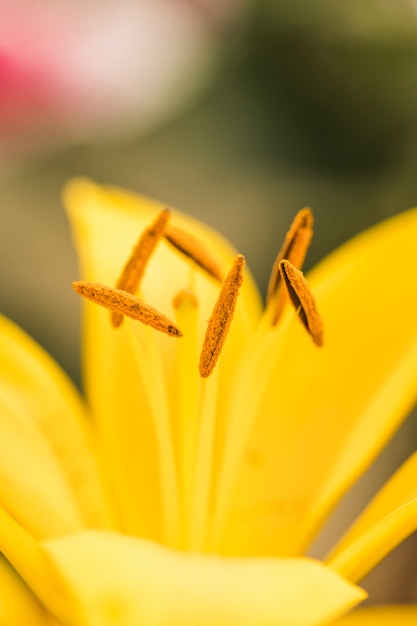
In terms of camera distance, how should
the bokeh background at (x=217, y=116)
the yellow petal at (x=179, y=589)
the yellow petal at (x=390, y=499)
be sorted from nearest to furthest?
the yellow petal at (x=179, y=589)
the yellow petal at (x=390, y=499)
the bokeh background at (x=217, y=116)

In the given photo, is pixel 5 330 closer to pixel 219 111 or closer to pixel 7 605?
pixel 7 605

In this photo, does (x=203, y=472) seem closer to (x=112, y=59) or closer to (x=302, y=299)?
(x=302, y=299)

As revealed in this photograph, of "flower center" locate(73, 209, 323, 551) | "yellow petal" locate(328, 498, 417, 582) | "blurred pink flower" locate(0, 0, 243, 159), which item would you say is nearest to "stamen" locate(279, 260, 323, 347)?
"flower center" locate(73, 209, 323, 551)

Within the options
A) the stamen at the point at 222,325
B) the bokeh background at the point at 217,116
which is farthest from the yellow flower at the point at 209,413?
the bokeh background at the point at 217,116

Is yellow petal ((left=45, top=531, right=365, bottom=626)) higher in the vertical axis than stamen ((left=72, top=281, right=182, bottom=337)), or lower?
lower

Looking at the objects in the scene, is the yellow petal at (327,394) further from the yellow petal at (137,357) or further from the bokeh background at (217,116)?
the bokeh background at (217,116)

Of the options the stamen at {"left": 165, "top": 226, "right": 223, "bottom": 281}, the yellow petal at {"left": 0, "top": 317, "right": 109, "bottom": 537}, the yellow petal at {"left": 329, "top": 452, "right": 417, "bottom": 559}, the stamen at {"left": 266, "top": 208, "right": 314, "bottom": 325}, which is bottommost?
the yellow petal at {"left": 329, "top": 452, "right": 417, "bottom": 559}

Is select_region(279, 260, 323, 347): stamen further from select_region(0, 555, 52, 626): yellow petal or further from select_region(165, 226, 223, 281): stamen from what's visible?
select_region(0, 555, 52, 626): yellow petal
